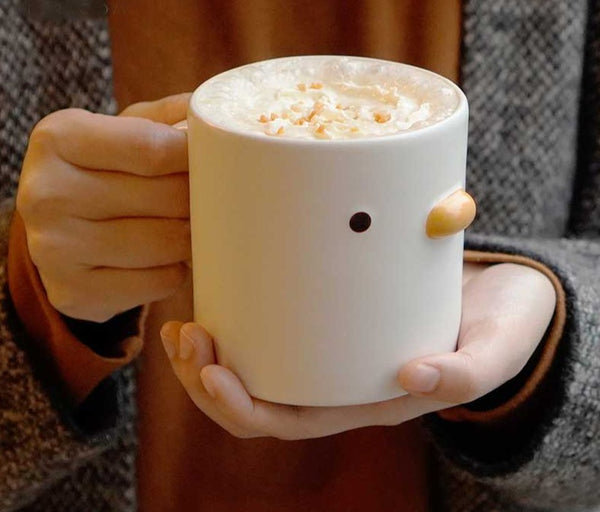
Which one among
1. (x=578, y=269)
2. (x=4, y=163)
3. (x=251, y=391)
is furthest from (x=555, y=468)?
(x=4, y=163)

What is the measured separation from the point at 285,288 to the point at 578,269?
1.02ft

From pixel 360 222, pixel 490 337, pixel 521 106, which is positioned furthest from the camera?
pixel 521 106

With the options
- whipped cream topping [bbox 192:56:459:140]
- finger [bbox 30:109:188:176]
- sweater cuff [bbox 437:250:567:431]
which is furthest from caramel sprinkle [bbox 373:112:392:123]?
sweater cuff [bbox 437:250:567:431]

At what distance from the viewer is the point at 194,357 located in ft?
1.54

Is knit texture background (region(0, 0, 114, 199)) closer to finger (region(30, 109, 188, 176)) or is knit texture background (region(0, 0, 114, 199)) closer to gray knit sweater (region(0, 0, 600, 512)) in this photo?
gray knit sweater (region(0, 0, 600, 512))

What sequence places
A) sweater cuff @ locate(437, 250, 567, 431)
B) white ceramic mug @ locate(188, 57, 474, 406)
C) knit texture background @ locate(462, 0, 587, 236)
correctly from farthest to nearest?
1. knit texture background @ locate(462, 0, 587, 236)
2. sweater cuff @ locate(437, 250, 567, 431)
3. white ceramic mug @ locate(188, 57, 474, 406)

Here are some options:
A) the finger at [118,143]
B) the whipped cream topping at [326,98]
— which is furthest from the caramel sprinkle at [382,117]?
the finger at [118,143]

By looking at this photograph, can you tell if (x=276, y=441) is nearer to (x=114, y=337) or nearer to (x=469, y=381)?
(x=114, y=337)

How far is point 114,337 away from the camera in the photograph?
606mm

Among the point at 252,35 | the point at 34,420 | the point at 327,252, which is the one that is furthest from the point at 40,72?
the point at 327,252

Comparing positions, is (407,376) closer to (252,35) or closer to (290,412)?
(290,412)

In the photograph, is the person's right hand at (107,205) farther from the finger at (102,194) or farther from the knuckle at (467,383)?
the knuckle at (467,383)

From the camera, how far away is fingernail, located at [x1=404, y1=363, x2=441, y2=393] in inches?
17.4

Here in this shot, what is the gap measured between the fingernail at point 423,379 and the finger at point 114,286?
16 centimetres
